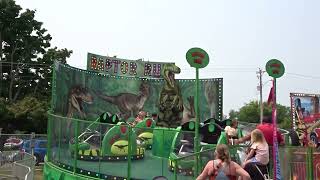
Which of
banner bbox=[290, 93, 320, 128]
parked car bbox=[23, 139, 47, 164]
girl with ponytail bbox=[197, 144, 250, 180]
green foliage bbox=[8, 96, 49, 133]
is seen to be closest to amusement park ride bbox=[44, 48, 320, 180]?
banner bbox=[290, 93, 320, 128]

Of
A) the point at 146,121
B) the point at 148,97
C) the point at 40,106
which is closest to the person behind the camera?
the point at 146,121

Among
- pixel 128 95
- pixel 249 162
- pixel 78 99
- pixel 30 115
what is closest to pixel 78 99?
pixel 78 99

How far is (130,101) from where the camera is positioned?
27141mm

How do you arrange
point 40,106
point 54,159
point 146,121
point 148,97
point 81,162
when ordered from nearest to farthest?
point 81,162
point 54,159
point 146,121
point 148,97
point 40,106

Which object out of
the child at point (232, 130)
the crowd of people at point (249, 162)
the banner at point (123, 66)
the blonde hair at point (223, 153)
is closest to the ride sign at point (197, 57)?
the crowd of people at point (249, 162)

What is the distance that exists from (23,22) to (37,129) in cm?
1285

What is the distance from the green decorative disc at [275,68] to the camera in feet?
31.5

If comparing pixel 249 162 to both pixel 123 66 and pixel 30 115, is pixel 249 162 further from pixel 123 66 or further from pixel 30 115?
pixel 30 115

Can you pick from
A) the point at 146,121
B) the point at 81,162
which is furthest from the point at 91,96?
the point at 81,162

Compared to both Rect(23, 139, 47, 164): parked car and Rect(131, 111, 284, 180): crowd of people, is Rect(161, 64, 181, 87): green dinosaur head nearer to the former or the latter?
Rect(23, 139, 47, 164): parked car

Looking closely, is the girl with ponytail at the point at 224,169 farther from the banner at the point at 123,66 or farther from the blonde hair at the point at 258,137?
the banner at the point at 123,66

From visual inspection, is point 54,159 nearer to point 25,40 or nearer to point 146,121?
point 146,121

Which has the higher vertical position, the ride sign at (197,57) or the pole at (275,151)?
the ride sign at (197,57)

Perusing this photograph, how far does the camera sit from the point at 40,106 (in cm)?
4612
